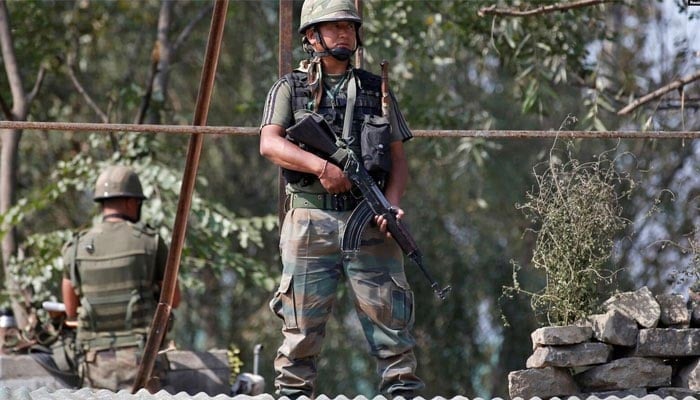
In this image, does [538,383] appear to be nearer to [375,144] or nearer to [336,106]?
[375,144]

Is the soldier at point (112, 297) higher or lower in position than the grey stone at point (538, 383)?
higher

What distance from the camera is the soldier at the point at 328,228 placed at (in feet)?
18.3

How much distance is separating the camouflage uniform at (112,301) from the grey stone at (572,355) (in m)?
2.75

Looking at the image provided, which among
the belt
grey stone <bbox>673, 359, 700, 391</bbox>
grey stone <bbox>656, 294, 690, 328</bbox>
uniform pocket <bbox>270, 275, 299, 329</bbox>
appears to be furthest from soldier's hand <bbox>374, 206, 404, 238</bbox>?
grey stone <bbox>673, 359, 700, 391</bbox>

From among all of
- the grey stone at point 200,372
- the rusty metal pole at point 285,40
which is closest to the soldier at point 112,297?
the grey stone at point 200,372

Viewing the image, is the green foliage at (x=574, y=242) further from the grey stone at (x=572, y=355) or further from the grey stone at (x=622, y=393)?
the grey stone at (x=622, y=393)

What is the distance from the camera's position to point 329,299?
18.6ft

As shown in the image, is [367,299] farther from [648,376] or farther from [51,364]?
[51,364]

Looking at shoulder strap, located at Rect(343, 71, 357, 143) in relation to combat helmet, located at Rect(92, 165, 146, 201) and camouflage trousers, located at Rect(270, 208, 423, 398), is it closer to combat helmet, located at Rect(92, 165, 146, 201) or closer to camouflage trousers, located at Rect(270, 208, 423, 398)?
camouflage trousers, located at Rect(270, 208, 423, 398)

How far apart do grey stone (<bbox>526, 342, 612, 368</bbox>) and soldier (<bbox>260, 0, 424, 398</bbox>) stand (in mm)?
593

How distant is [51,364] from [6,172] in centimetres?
364

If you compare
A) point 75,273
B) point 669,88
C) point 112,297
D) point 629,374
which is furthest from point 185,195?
point 669,88

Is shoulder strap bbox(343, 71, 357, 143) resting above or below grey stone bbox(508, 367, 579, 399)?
above

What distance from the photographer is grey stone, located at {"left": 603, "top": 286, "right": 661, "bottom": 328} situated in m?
→ 6.01
